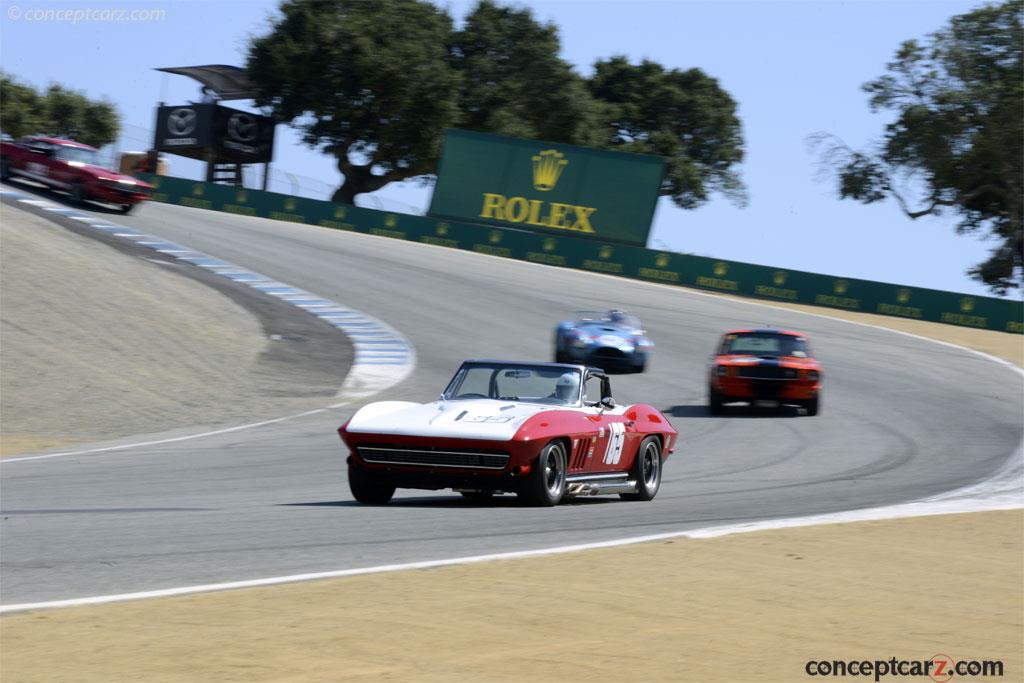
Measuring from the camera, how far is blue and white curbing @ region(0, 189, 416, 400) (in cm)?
2398

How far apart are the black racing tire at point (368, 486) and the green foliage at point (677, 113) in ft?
246

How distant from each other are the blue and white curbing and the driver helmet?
10.9 m

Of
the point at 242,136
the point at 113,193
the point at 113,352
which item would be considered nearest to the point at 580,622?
the point at 113,352

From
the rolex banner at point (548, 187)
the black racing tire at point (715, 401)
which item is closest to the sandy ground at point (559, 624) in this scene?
the black racing tire at point (715, 401)

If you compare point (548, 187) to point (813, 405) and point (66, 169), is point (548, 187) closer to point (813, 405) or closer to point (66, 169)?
point (66, 169)

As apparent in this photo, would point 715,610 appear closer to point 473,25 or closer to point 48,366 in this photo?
point 48,366

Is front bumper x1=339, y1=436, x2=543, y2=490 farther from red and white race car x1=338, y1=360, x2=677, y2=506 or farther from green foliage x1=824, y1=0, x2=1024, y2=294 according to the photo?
green foliage x1=824, y1=0, x2=1024, y2=294

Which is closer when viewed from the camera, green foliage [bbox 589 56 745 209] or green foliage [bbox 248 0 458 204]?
green foliage [bbox 248 0 458 204]

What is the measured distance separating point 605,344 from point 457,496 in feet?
44.8

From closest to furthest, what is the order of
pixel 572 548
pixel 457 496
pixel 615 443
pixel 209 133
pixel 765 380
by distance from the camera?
pixel 572 548 → pixel 615 443 → pixel 457 496 → pixel 765 380 → pixel 209 133

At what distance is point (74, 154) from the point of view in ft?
119

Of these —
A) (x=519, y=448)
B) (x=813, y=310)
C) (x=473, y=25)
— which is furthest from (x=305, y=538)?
(x=473, y=25)

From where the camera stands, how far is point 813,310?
40406mm

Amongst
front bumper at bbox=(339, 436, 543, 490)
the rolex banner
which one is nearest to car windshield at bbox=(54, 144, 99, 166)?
the rolex banner
